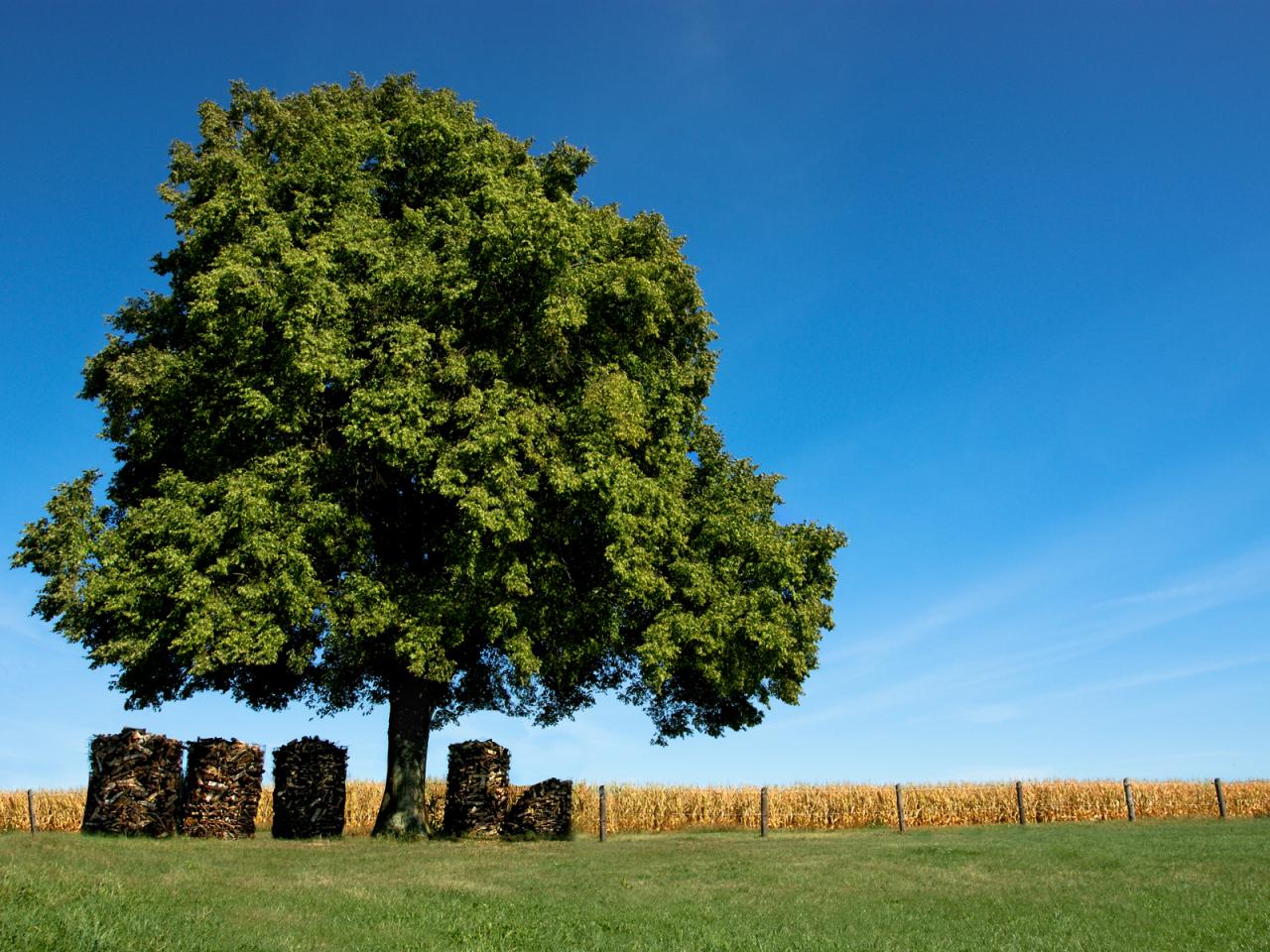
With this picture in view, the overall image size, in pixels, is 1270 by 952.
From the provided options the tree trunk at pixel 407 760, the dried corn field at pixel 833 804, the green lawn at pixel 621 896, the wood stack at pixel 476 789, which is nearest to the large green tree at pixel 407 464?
the tree trunk at pixel 407 760

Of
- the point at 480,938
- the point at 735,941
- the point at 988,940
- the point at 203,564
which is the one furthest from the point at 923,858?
the point at 203,564

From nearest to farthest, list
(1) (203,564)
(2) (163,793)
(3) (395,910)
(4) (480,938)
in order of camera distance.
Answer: (4) (480,938) → (3) (395,910) → (1) (203,564) → (2) (163,793)

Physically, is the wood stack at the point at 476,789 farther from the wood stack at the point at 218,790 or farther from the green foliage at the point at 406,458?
the wood stack at the point at 218,790

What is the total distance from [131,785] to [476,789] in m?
10.1

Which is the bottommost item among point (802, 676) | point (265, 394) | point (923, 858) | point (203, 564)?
point (923, 858)

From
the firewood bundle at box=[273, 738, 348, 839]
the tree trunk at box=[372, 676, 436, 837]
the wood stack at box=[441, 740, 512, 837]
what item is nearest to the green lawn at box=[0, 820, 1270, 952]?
the tree trunk at box=[372, 676, 436, 837]

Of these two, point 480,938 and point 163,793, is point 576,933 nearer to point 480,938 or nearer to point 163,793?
point 480,938

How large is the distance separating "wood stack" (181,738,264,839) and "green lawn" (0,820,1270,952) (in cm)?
319

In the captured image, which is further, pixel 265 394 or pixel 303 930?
pixel 265 394

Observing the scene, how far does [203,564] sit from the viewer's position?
26.2 meters

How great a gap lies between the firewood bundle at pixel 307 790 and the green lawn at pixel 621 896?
4.15 metres

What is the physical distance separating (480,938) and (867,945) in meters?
5.03

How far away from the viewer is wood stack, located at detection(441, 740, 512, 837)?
3197cm

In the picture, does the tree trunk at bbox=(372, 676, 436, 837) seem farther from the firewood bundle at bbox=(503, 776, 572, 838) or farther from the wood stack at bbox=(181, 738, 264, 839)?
the wood stack at bbox=(181, 738, 264, 839)
